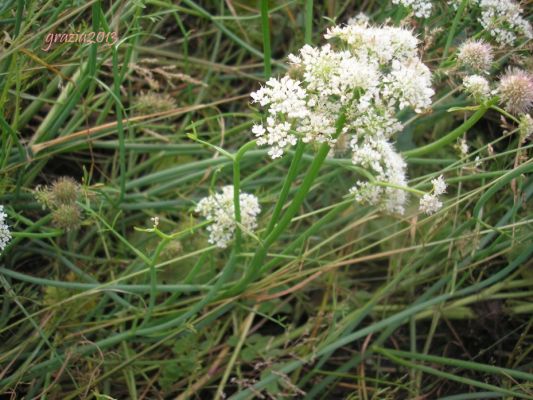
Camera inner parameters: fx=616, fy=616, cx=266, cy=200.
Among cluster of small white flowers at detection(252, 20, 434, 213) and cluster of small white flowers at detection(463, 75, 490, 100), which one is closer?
cluster of small white flowers at detection(252, 20, 434, 213)

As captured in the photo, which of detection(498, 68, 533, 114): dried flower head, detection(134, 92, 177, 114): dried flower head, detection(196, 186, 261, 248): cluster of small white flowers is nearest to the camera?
detection(498, 68, 533, 114): dried flower head

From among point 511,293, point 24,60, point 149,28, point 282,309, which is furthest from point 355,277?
point 24,60

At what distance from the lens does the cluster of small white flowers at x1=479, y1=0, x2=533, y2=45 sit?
136 centimetres

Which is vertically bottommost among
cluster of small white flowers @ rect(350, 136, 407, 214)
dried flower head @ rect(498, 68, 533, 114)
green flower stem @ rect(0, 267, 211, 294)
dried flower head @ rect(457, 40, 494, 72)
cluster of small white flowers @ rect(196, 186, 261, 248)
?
green flower stem @ rect(0, 267, 211, 294)

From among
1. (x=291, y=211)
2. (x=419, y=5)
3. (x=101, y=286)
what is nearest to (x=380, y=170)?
(x=291, y=211)

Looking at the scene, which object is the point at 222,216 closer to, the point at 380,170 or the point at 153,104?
the point at 380,170

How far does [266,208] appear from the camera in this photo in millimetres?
1773

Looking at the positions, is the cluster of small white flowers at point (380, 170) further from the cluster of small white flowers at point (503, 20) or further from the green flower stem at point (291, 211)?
the cluster of small white flowers at point (503, 20)

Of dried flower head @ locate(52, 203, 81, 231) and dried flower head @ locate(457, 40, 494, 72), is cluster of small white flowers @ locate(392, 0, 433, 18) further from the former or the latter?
dried flower head @ locate(52, 203, 81, 231)

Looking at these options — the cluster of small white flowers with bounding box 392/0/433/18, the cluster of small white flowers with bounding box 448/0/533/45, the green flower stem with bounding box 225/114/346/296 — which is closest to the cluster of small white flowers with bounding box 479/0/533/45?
the cluster of small white flowers with bounding box 448/0/533/45

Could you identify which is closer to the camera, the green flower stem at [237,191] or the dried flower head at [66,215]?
the green flower stem at [237,191]

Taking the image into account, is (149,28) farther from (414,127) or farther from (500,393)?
(500,393)

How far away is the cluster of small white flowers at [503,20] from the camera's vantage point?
136cm

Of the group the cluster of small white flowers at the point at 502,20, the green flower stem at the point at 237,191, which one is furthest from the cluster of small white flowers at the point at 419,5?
the green flower stem at the point at 237,191
